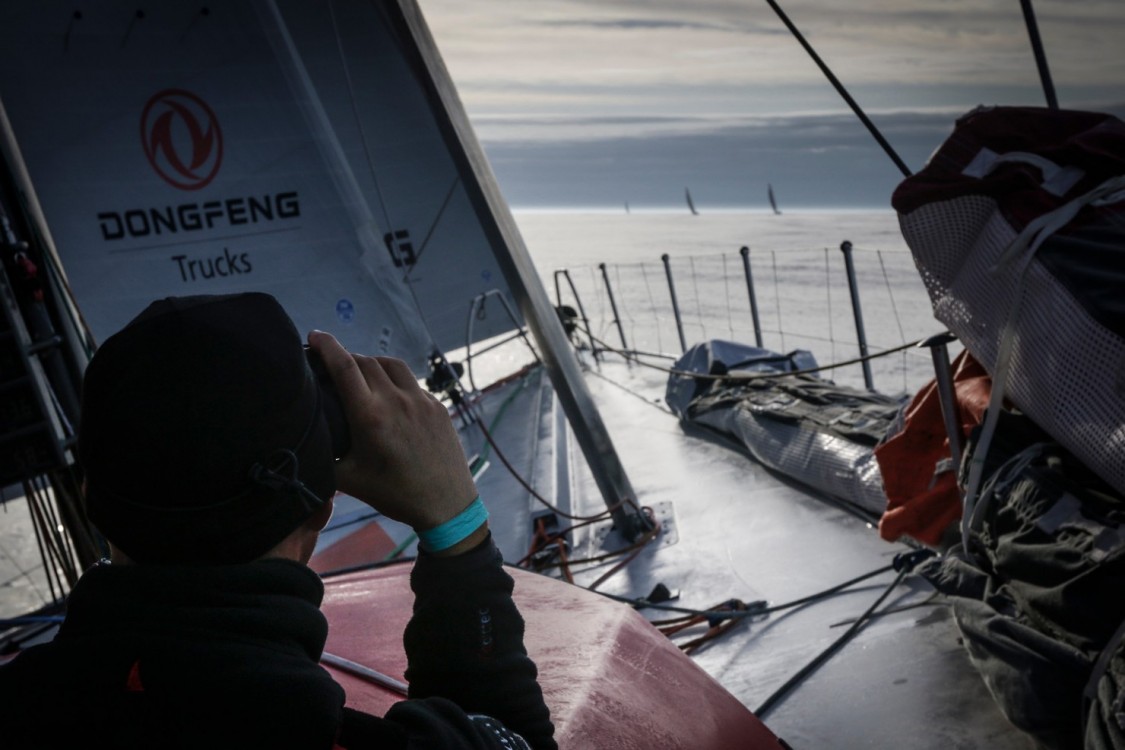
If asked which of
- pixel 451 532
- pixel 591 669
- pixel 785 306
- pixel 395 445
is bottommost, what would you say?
pixel 785 306

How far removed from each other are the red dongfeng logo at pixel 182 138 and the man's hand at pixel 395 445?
4423 mm

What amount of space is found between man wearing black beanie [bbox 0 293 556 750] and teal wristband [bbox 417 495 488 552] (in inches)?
7.0

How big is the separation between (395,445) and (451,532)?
12cm

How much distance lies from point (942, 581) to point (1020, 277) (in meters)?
0.74

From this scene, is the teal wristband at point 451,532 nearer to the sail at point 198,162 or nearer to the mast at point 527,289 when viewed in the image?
the mast at point 527,289

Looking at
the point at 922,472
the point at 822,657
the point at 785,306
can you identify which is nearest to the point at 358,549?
the point at 822,657

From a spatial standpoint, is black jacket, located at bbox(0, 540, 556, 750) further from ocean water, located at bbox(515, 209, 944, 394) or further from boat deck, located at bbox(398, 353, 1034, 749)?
ocean water, located at bbox(515, 209, 944, 394)

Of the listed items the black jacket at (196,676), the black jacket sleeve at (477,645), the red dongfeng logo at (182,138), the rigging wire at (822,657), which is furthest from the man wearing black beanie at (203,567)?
the red dongfeng logo at (182,138)

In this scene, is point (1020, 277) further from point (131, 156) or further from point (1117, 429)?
point (131, 156)

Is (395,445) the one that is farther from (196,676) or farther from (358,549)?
(358,549)

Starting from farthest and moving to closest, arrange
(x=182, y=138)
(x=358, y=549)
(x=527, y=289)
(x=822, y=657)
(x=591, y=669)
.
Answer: (x=182, y=138) < (x=527, y=289) < (x=358, y=549) < (x=822, y=657) < (x=591, y=669)

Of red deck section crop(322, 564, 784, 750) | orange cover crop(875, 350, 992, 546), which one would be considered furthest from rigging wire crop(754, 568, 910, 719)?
red deck section crop(322, 564, 784, 750)

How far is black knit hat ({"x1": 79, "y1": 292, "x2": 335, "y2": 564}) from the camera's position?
69 centimetres

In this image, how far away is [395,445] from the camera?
35.7 inches
